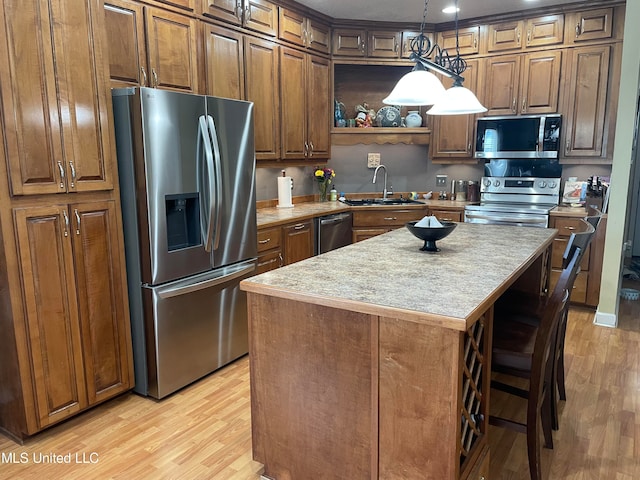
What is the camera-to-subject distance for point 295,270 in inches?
76.8

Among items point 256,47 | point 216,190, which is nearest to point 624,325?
point 216,190

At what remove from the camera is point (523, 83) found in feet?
14.1

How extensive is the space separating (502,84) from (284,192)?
2302mm

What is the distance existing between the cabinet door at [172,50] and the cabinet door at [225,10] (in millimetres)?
159

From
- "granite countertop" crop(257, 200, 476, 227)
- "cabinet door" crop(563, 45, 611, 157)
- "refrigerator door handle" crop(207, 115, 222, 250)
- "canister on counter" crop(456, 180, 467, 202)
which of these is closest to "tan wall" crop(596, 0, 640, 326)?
"cabinet door" crop(563, 45, 611, 157)

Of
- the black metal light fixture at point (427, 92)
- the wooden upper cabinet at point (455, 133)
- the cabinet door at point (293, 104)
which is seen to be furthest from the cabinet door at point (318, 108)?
the black metal light fixture at point (427, 92)

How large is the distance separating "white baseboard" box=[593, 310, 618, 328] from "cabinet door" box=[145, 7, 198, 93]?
351 centimetres

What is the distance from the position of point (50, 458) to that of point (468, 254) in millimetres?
2156

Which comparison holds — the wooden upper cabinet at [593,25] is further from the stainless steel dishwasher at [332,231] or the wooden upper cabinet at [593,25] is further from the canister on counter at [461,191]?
the stainless steel dishwasher at [332,231]

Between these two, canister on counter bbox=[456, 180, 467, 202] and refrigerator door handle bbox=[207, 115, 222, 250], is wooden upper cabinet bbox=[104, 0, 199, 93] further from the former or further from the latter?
canister on counter bbox=[456, 180, 467, 202]

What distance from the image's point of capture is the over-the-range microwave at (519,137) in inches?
166

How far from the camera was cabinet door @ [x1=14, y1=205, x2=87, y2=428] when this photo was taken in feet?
6.95

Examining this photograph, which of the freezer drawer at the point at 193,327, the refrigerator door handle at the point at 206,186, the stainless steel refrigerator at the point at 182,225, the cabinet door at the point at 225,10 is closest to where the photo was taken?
the stainless steel refrigerator at the point at 182,225

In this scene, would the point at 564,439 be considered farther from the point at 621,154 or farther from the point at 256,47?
the point at 256,47
